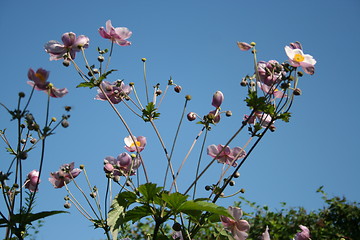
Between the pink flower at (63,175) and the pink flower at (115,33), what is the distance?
925 millimetres

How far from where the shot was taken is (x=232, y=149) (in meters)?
2.63

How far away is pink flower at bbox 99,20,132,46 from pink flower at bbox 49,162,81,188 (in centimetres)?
93

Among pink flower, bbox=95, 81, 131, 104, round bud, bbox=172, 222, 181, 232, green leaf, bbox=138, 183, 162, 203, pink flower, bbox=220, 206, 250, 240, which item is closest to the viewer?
green leaf, bbox=138, 183, 162, 203

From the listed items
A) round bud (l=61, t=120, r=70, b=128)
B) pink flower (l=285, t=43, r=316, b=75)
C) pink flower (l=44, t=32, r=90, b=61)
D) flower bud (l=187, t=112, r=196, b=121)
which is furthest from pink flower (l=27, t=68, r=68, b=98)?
pink flower (l=285, t=43, r=316, b=75)

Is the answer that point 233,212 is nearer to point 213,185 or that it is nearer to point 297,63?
point 213,185

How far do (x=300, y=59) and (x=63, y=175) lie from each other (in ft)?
5.40

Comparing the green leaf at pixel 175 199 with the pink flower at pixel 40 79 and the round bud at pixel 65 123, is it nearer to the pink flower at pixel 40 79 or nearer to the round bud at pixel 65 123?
the round bud at pixel 65 123

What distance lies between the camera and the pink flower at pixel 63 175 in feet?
8.18

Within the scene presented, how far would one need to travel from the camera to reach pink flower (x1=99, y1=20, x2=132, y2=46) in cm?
276

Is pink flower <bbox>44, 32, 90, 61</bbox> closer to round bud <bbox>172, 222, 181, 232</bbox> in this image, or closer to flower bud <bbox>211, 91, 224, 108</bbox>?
flower bud <bbox>211, 91, 224, 108</bbox>

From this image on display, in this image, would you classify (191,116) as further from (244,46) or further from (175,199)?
(175,199)

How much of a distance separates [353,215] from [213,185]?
4634 millimetres

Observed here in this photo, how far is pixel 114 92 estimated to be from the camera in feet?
8.96

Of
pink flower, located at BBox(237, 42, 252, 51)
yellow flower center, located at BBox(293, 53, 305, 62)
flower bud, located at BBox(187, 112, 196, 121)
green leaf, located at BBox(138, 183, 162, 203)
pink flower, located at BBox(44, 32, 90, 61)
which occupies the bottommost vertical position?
green leaf, located at BBox(138, 183, 162, 203)
